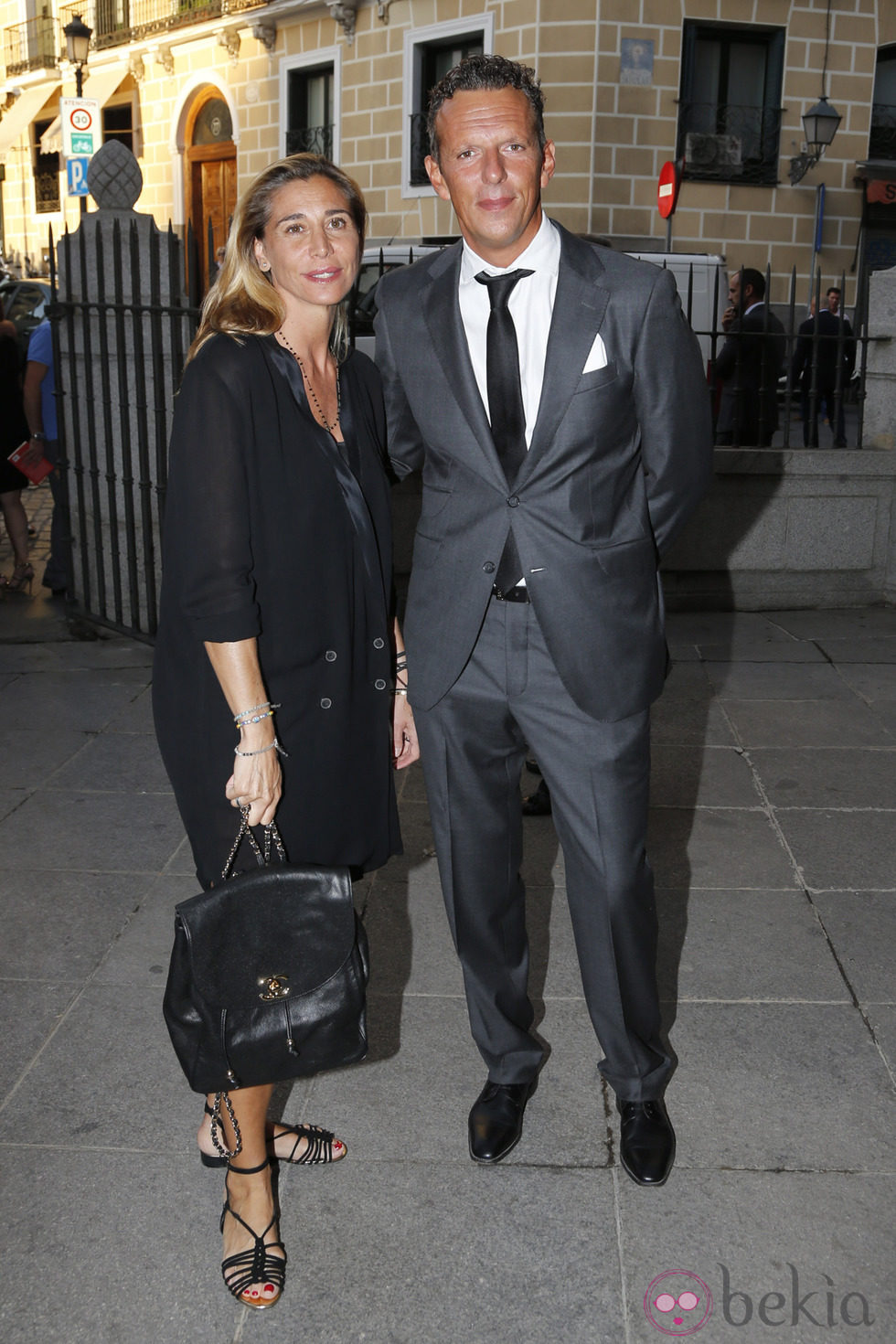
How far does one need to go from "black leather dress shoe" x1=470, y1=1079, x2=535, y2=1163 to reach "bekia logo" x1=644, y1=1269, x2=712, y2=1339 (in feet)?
1.58

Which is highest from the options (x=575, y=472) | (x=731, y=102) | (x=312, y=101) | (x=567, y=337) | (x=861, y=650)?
(x=312, y=101)

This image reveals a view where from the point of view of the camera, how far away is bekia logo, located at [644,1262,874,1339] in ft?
7.64

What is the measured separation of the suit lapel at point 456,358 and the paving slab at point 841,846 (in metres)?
2.25

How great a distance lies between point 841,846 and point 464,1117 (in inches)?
81.2

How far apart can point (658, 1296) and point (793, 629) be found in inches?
225

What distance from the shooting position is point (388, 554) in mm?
2715

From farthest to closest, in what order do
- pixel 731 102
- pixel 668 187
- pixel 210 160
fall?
pixel 210 160 → pixel 731 102 → pixel 668 187

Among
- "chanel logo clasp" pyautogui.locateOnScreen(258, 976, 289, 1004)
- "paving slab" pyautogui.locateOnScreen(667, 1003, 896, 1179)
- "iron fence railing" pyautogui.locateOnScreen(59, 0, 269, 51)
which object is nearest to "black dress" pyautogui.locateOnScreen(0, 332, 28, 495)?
"paving slab" pyautogui.locateOnScreen(667, 1003, 896, 1179)

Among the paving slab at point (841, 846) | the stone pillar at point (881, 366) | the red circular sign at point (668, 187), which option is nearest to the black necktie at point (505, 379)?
the paving slab at point (841, 846)

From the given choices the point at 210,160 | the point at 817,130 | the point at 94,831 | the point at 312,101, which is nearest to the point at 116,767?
the point at 94,831

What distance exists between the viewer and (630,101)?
18562 millimetres

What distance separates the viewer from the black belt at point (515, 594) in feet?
8.70

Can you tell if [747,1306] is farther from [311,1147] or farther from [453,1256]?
[311,1147]

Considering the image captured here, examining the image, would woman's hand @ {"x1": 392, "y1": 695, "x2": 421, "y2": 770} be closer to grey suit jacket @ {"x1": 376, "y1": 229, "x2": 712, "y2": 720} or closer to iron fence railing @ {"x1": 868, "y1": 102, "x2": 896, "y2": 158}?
grey suit jacket @ {"x1": 376, "y1": 229, "x2": 712, "y2": 720}
